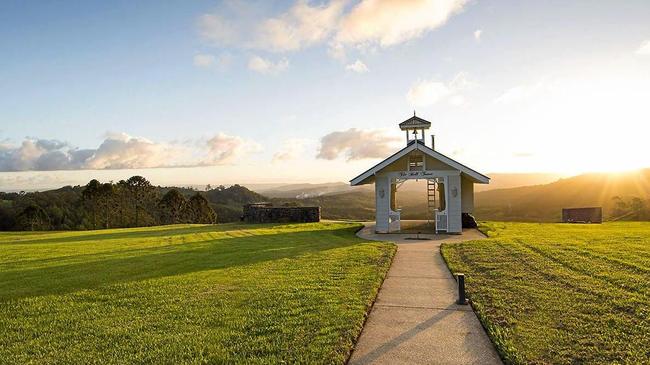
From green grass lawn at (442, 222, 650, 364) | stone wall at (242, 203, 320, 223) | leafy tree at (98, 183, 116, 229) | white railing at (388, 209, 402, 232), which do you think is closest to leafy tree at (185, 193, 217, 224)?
leafy tree at (98, 183, 116, 229)

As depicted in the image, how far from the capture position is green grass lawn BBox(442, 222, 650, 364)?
16.7 feet

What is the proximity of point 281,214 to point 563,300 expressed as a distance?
2302 centimetres

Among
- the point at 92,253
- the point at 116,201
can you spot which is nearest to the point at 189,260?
the point at 92,253

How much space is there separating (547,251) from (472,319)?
7394mm

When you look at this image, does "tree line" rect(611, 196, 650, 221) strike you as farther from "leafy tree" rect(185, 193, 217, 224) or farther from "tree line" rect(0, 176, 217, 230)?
"tree line" rect(0, 176, 217, 230)

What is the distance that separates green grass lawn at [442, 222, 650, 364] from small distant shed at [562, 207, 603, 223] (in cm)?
1370

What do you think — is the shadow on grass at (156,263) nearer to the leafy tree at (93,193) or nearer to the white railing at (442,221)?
the white railing at (442,221)

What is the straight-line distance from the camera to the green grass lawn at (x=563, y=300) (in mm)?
5102

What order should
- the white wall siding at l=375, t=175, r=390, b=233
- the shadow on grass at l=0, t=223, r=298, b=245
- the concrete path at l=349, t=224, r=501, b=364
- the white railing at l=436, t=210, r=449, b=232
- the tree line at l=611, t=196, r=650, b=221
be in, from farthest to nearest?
the tree line at l=611, t=196, r=650, b=221 → the white wall siding at l=375, t=175, r=390, b=233 → the shadow on grass at l=0, t=223, r=298, b=245 → the white railing at l=436, t=210, r=449, b=232 → the concrete path at l=349, t=224, r=501, b=364

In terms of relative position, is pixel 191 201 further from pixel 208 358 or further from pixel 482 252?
pixel 208 358

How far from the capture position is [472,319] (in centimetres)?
641

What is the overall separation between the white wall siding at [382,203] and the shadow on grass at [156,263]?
3.28 metres

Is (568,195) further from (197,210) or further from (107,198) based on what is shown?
(107,198)

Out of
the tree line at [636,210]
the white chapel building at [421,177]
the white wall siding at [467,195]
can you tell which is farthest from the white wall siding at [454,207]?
the tree line at [636,210]
